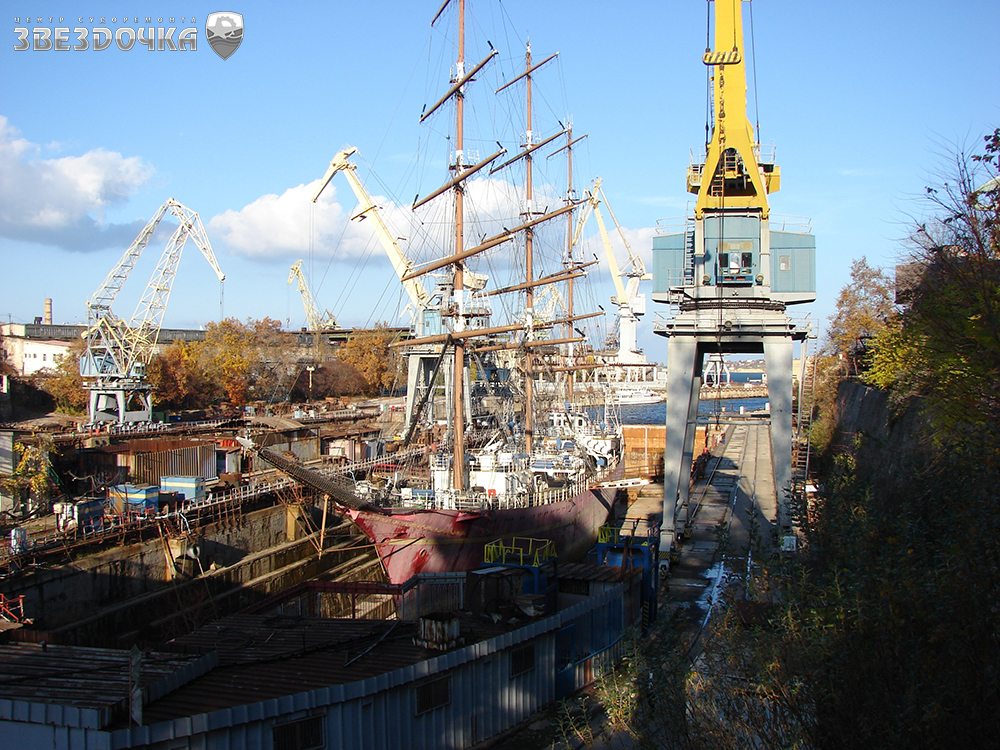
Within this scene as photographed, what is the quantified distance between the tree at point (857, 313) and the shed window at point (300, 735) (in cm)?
3731

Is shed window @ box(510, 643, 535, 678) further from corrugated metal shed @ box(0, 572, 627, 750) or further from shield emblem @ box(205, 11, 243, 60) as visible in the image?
shield emblem @ box(205, 11, 243, 60)

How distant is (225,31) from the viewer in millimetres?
21203

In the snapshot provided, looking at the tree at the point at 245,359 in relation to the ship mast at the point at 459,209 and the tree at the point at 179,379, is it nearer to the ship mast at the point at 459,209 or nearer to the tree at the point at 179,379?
the tree at the point at 179,379

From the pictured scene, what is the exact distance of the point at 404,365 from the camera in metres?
73.6

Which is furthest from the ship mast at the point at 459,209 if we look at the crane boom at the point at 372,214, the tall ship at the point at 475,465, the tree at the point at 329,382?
the tree at the point at 329,382

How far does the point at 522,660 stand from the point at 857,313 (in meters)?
40.1

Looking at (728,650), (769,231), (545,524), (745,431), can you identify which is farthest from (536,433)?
(745,431)

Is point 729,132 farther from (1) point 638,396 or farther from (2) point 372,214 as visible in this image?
(1) point 638,396

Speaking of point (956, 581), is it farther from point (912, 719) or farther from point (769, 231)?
point (769, 231)

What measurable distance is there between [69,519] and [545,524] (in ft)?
51.9

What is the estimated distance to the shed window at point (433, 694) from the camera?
38.8 feet

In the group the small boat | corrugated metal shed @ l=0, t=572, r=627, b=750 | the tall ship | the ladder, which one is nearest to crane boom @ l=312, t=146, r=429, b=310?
the tall ship

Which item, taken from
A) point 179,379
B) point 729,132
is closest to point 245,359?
point 179,379

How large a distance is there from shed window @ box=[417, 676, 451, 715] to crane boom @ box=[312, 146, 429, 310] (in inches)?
1622
